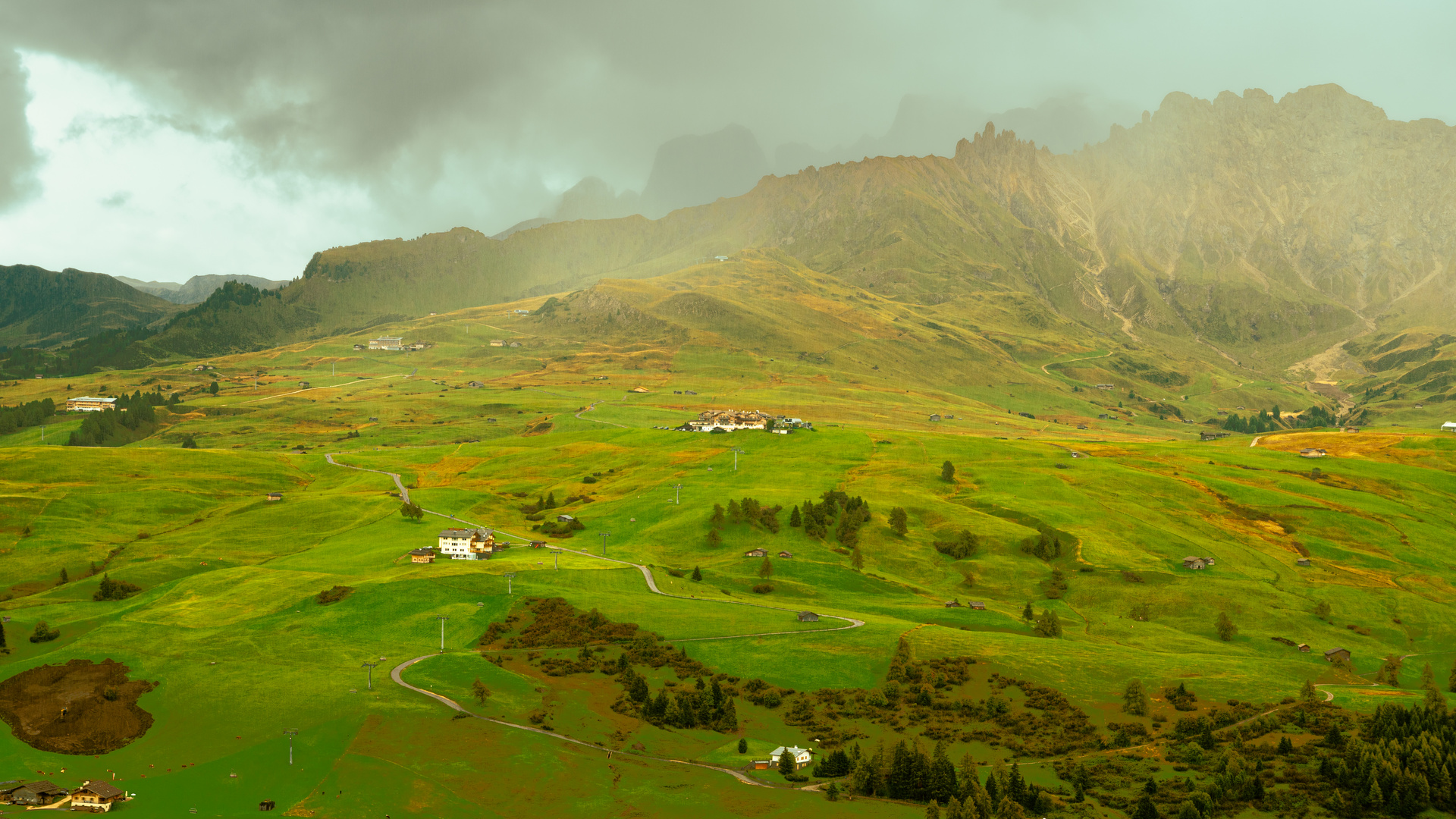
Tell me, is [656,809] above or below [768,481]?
below

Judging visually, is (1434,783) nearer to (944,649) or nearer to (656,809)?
(944,649)

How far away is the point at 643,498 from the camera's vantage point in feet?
601

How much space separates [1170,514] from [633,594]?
123097mm

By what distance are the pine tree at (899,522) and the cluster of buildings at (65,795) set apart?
411ft

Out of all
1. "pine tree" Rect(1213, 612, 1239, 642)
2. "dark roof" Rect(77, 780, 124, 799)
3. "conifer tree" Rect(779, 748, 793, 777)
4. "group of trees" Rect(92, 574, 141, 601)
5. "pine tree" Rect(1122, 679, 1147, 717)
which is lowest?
"pine tree" Rect(1213, 612, 1239, 642)

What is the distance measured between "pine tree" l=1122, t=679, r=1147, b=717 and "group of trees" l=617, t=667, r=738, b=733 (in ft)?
134

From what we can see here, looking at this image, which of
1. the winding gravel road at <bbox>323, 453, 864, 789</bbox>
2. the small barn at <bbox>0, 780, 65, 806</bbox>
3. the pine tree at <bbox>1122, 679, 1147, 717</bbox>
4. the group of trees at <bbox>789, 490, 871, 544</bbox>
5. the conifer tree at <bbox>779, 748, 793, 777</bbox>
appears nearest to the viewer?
the small barn at <bbox>0, 780, 65, 806</bbox>

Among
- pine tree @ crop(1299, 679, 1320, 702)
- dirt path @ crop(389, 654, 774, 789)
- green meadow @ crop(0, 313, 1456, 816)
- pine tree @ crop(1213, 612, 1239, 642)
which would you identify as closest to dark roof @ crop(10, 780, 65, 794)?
green meadow @ crop(0, 313, 1456, 816)

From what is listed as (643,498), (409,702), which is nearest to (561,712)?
(409,702)

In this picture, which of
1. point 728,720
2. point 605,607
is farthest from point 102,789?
point 605,607

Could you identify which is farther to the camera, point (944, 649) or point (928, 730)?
point (944, 649)

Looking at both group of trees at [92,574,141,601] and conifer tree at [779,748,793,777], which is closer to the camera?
conifer tree at [779,748,793,777]

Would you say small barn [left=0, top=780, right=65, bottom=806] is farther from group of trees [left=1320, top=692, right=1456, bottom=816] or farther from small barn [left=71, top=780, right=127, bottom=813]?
group of trees [left=1320, top=692, right=1456, bottom=816]

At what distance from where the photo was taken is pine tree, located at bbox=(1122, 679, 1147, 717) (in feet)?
292
